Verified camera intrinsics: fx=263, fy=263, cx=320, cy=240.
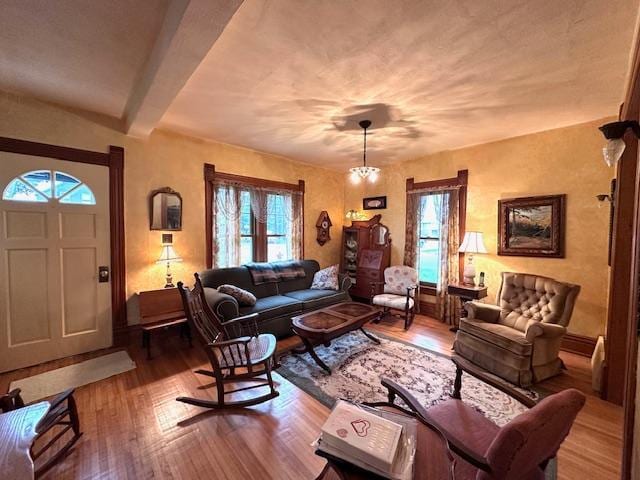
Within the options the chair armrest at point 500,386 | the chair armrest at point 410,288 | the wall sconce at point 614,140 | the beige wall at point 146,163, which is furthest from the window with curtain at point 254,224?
the wall sconce at point 614,140

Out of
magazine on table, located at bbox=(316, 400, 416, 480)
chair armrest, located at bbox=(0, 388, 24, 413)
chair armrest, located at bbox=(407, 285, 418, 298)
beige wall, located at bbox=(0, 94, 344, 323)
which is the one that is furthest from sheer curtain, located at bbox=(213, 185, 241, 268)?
magazine on table, located at bbox=(316, 400, 416, 480)

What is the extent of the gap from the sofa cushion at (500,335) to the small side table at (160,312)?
332 cm

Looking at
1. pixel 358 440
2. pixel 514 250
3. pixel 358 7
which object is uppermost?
pixel 358 7

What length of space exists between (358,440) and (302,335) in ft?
5.62

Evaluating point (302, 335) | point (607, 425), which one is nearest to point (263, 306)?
point (302, 335)

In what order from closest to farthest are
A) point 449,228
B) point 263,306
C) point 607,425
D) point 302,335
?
point 607,425
point 302,335
point 263,306
point 449,228

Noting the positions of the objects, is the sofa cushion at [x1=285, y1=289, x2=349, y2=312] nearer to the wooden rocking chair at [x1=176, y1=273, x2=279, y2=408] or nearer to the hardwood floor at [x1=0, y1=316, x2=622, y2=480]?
the wooden rocking chair at [x1=176, y1=273, x2=279, y2=408]

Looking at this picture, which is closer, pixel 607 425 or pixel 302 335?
pixel 607 425

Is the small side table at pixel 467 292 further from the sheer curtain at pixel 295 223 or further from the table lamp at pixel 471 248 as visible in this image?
the sheer curtain at pixel 295 223

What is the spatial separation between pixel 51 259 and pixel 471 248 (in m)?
5.10

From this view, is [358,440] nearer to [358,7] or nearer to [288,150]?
[358,7]

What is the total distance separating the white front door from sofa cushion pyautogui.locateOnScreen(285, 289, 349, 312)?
2.38 m

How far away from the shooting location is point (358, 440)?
1104 millimetres

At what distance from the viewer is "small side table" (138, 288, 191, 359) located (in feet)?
10.0
